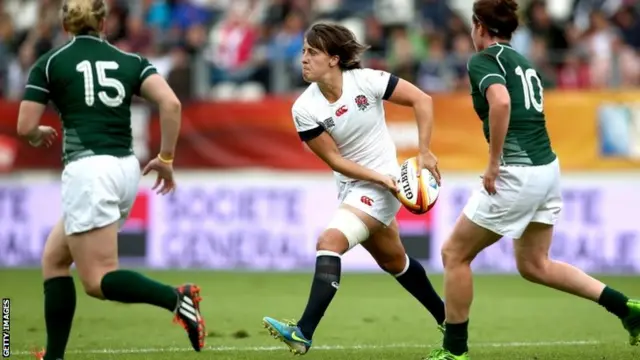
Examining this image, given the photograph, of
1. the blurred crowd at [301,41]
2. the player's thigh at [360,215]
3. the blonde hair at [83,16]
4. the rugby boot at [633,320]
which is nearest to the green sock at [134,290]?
the player's thigh at [360,215]

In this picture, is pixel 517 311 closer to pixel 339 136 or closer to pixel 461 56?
pixel 339 136

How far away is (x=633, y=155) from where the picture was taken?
1622cm

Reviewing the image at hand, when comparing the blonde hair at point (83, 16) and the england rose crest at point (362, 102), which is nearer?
the blonde hair at point (83, 16)

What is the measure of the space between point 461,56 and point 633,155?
3004 millimetres

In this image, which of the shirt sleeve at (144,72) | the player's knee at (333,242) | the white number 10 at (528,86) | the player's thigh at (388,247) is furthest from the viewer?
the player's thigh at (388,247)

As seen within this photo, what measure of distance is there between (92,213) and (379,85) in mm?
2154

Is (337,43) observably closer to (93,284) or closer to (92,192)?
(92,192)

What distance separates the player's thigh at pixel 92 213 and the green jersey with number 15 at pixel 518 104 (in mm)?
2312

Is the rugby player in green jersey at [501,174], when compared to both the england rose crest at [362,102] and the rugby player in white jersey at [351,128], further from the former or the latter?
the england rose crest at [362,102]

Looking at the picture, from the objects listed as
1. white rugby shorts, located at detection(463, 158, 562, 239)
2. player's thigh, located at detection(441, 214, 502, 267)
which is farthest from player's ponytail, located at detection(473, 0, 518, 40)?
player's thigh, located at detection(441, 214, 502, 267)

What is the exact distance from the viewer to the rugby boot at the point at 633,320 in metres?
8.12

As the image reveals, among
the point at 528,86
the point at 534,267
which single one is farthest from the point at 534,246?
the point at 528,86

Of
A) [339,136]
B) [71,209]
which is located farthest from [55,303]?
[339,136]

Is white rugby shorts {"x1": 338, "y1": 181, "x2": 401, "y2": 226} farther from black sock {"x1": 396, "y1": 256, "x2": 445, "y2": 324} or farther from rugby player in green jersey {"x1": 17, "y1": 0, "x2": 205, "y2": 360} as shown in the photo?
rugby player in green jersey {"x1": 17, "y1": 0, "x2": 205, "y2": 360}
